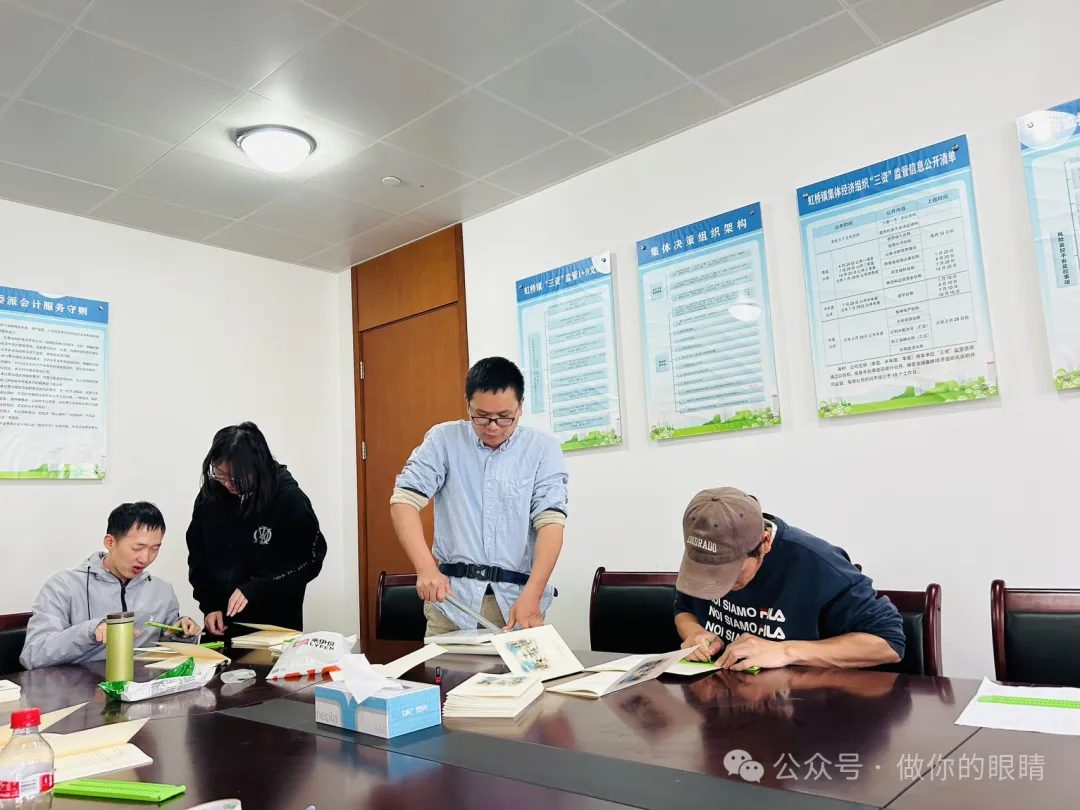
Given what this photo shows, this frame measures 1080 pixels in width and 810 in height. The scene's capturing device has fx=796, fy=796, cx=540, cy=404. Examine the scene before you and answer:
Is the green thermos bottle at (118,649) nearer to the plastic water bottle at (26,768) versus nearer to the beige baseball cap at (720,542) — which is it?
the plastic water bottle at (26,768)

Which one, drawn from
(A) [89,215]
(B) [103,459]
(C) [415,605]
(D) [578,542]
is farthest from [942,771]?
(A) [89,215]


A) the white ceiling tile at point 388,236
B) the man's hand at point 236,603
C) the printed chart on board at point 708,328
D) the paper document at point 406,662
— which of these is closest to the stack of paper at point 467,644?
the paper document at point 406,662

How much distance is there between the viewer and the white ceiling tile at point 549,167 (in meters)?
3.44

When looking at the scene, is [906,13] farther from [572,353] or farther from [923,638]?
[923,638]

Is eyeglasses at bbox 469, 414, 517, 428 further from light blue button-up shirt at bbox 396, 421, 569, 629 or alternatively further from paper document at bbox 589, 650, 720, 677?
paper document at bbox 589, 650, 720, 677

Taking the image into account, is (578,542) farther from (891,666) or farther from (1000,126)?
(1000,126)

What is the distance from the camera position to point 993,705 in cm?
125

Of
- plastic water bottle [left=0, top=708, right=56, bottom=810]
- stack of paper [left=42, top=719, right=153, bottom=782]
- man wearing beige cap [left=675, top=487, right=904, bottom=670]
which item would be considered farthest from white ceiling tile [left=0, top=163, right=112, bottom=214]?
man wearing beige cap [left=675, top=487, right=904, bottom=670]

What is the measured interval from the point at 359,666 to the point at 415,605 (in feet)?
4.83

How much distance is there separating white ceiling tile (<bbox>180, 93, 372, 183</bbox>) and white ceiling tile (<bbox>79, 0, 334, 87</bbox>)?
0.26 metres

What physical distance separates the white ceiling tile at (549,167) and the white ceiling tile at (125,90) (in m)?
1.24

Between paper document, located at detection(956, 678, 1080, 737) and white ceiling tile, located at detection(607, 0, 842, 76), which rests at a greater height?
white ceiling tile, located at detection(607, 0, 842, 76)

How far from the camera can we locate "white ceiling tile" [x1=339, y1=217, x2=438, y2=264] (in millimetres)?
4191

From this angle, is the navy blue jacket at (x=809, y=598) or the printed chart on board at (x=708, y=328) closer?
the navy blue jacket at (x=809, y=598)
